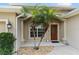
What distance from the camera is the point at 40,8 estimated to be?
44.7 feet

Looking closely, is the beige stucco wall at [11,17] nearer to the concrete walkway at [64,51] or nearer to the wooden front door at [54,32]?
the concrete walkway at [64,51]

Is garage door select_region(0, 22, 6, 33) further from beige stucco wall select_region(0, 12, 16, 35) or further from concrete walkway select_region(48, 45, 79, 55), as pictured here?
concrete walkway select_region(48, 45, 79, 55)

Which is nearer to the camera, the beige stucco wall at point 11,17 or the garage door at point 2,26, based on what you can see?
the beige stucco wall at point 11,17

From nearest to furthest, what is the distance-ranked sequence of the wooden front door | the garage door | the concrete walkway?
the concrete walkway, the garage door, the wooden front door

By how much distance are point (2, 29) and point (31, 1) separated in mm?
10378

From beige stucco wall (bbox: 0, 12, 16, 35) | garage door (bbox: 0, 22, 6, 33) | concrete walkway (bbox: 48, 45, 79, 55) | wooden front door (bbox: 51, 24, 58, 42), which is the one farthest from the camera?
wooden front door (bbox: 51, 24, 58, 42)

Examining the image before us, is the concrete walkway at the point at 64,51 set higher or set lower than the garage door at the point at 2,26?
lower

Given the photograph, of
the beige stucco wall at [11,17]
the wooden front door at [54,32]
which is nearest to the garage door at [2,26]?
the beige stucco wall at [11,17]

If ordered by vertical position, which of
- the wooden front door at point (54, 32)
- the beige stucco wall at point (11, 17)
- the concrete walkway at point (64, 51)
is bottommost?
the concrete walkway at point (64, 51)

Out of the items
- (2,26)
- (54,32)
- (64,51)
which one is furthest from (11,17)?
(54,32)

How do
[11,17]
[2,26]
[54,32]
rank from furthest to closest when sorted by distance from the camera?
[54,32] → [2,26] → [11,17]

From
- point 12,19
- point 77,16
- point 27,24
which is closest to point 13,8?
point 12,19

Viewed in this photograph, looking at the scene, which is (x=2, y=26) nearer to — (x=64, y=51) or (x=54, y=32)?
(x=64, y=51)

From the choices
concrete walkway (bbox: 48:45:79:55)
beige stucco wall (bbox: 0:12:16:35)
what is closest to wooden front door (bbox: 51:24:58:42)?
concrete walkway (bbox: 48:45:79:55)
